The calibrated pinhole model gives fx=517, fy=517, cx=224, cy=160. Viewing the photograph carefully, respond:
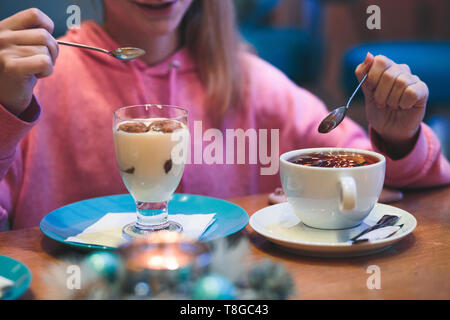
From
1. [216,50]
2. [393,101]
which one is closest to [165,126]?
[393,101]

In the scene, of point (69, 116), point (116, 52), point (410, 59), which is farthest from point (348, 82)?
point (116, 52)

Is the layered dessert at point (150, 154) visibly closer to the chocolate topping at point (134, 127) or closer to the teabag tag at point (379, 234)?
the chocolate topping at point (134, 127)

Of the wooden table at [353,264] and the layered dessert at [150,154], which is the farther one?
the layered dessert at [150,154]

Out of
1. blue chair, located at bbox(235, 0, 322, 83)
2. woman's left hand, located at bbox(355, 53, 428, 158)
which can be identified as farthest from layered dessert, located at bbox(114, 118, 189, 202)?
blue chair, located at bbox(235, 0, 322, 83)

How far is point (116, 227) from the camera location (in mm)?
773

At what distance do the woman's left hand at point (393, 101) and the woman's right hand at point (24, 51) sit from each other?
0.50 meters

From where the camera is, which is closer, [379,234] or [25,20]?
[379,234]

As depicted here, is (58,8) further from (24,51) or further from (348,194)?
(348,194)

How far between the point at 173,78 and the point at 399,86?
2.08ft

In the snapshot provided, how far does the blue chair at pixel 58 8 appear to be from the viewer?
54.7 inches

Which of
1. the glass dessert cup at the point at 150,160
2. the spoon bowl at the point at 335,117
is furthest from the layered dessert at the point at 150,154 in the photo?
the spoon bowl at the point at 335,117
